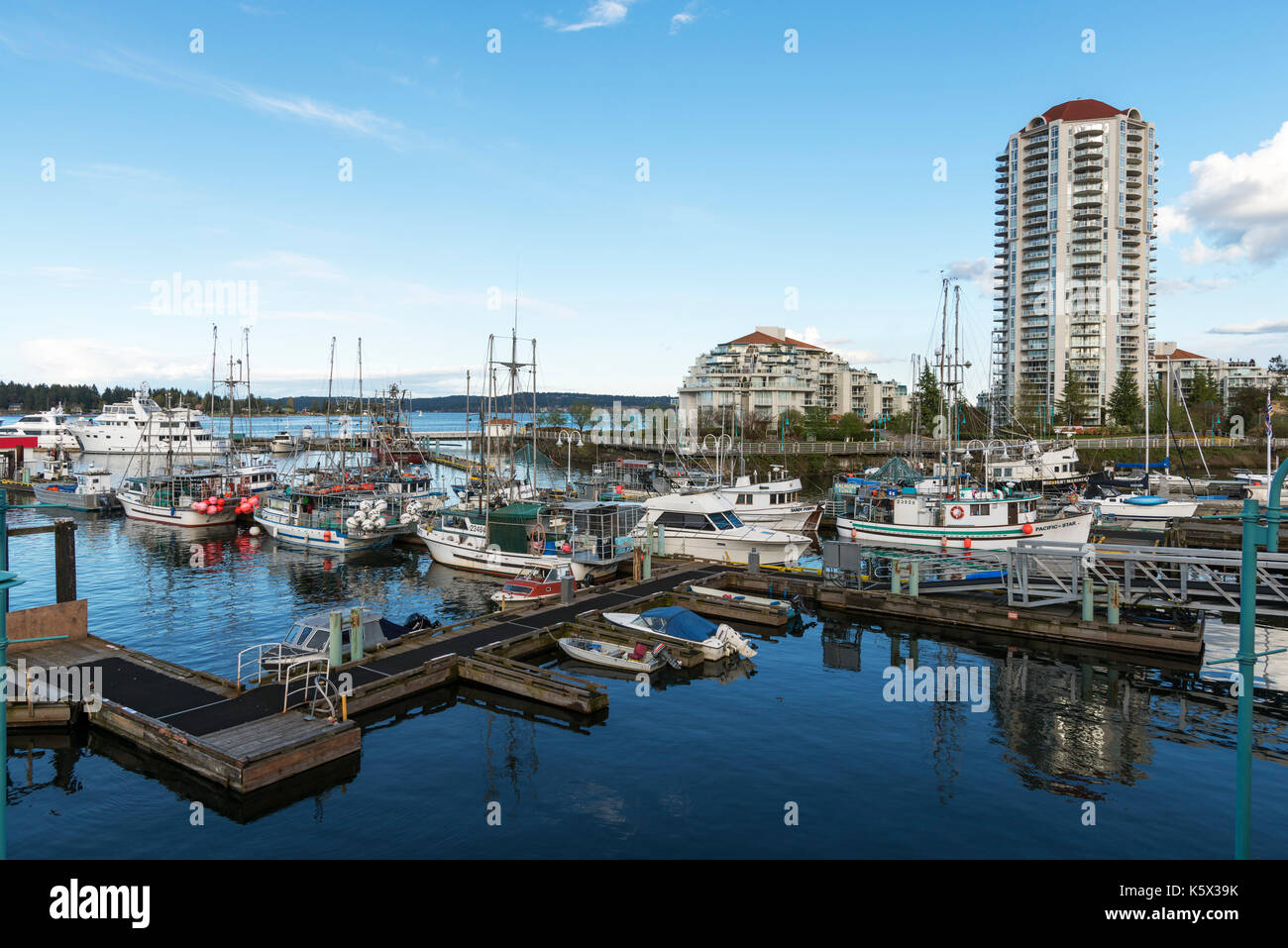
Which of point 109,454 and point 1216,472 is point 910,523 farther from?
point 109,454

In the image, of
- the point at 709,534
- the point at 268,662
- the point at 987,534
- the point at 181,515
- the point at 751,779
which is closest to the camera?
the point at 751,779

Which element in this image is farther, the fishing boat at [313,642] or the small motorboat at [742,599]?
the small motorboat at [742,599]

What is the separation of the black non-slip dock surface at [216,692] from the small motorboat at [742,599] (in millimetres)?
7464

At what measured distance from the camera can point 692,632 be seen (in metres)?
28.0

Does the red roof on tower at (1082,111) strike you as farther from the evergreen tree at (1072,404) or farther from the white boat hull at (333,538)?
the white boat hull at (333,538)

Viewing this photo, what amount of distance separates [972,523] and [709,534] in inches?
617

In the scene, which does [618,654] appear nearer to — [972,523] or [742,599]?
[742,599]

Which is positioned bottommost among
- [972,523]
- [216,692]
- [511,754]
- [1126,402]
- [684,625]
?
[511,754]

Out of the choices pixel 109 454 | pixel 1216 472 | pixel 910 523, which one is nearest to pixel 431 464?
pixel 109 454

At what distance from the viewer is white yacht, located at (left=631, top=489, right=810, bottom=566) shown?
4319cm

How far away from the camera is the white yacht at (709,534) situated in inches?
1700

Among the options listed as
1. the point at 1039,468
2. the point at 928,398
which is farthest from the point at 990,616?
the point at 928,398

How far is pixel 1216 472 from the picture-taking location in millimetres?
95688

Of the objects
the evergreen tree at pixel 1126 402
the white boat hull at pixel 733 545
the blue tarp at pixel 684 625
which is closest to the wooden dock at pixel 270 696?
the blue tarp at pixel 684 625
